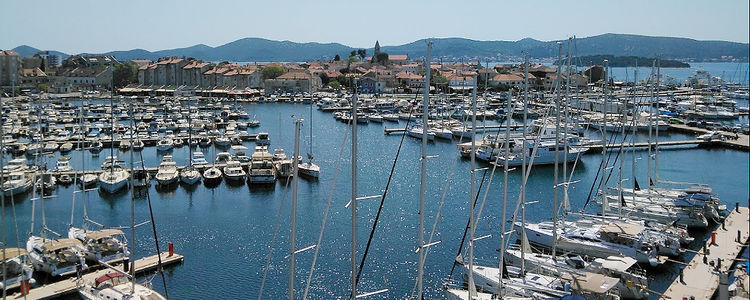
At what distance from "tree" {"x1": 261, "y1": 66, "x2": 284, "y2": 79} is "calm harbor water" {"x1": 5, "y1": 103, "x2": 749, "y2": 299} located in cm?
4829

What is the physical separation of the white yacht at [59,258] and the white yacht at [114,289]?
1681mm

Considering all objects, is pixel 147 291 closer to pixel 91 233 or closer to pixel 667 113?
pixel 91 233

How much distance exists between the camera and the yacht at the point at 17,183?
25625 millimetres

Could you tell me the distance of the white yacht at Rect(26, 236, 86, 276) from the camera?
16.3m

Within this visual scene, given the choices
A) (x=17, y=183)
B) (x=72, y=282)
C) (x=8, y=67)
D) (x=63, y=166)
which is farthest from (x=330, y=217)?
(x=8, y=67)

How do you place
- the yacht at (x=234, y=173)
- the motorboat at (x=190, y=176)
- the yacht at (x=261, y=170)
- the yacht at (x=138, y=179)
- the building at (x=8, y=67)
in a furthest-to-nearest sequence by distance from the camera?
the building at (x=8, y=67)
the yacht at (x=234, y=173)
the yacht at (x=261, y=170)
the motorboat at (x=190, y=176)
the yacht at (x=138, y=179)

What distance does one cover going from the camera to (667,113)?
54844 millimetres

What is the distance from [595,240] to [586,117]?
34.7 meters

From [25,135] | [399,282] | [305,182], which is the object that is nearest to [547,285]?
[399,282]

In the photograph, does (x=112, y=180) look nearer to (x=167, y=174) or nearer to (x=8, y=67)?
(x=167, y=174)

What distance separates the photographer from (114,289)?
47.4ft

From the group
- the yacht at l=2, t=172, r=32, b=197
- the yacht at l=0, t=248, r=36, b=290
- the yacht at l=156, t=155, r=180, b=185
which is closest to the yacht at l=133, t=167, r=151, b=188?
the yacht at l=156, t=155, r=180, b=185

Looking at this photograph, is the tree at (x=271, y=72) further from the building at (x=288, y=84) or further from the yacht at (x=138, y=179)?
the yacht at (x=138, y=179)

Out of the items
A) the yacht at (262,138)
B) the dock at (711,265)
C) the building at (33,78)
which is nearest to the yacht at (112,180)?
the yacht at (262,138)
